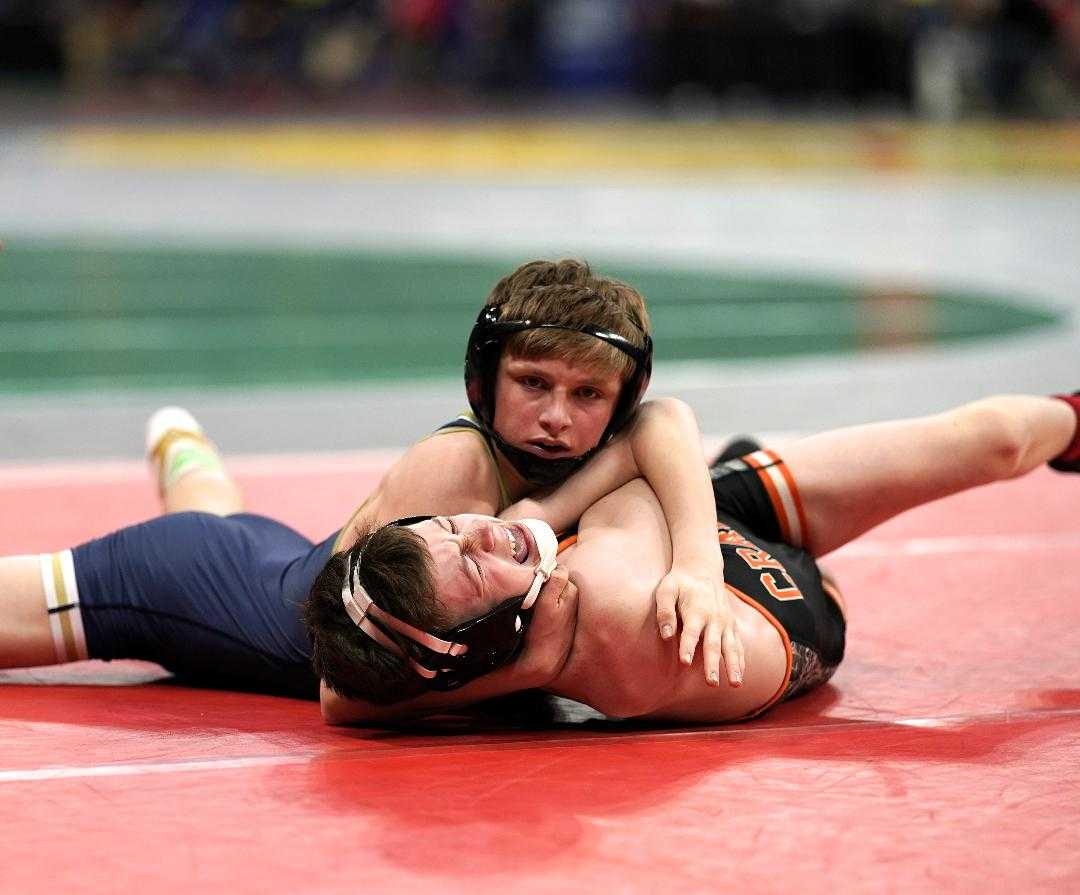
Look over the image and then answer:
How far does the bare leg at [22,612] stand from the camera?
137 inches

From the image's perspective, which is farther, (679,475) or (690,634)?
(679,475)

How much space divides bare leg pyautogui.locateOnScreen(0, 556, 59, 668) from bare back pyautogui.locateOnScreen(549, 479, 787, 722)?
1093 mm

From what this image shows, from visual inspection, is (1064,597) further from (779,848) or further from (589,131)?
(589,131)

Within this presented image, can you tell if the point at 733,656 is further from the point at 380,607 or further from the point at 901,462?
the point at 901,462

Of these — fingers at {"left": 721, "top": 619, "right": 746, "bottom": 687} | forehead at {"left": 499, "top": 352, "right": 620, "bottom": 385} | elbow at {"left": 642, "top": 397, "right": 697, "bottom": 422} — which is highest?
forehead at {"left": 499, "top": 352, "right": 620, "bottom": 385}

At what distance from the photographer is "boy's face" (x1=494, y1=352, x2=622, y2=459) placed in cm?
311

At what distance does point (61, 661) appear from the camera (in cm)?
354

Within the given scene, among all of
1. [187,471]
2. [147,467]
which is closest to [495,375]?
[187,471]

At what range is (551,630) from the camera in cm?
296

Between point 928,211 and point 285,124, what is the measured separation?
25.7 ft

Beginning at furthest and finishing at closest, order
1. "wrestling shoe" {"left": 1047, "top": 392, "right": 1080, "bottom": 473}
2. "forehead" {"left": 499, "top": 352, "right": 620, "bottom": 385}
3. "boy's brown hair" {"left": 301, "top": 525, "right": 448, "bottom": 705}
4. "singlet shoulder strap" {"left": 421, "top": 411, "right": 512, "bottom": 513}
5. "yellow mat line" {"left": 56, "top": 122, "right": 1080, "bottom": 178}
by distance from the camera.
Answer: "yellow mat line" {"left": 56, "top": 122, "right": 1080, "bottom": 178} → "wrestling shoe" {"left": 1047, "top": 392, "right": 1080, "bottom": 473} → "singlet shoulder strap" {"left": 421, "top": 411, "right": 512, "bottom": 513} → "forehead" {"left": 499, "top": 352, "right": 620, "bottom": 385} → "boy's brown hair" {"left": 301, "top": 525, "right": 448, "bottom": 705}

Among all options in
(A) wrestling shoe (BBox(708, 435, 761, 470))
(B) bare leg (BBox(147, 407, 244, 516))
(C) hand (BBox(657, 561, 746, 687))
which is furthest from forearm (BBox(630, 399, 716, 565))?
(B) bare leg (BBox(147, 407, 244, 516))

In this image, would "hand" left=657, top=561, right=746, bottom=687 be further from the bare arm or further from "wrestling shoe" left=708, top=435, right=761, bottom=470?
"wrestling shoe" left=708, top=435, right=761, bottom=470

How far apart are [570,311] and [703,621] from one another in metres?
0.62
